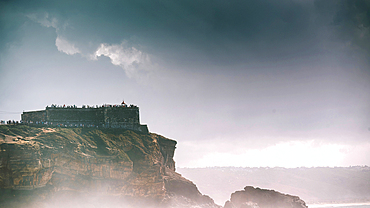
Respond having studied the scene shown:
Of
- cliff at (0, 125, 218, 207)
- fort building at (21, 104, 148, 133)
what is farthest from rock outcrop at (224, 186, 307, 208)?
fort building at (21, 104, 148, 133)

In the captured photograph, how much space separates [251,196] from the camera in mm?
81375

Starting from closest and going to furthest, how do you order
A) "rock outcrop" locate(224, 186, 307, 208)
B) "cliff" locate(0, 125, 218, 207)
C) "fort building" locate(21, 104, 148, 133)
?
1. "cliff" locate(0, 125, 218, 207)
2. "fort building" locate(21, 104, 148, 133)
3. "rock outcrop" locate(224, 186, 307, 208)

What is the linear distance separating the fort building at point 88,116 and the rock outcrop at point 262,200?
3850 centimetres

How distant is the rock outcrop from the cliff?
22652 mm

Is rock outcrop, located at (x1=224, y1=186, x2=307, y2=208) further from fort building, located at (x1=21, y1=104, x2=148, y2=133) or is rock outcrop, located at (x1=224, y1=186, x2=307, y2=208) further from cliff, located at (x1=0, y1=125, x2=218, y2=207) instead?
fort building, located at (x1=21, y1=104, x2=148, y2=133)

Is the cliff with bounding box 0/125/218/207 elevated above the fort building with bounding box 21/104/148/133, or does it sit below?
below

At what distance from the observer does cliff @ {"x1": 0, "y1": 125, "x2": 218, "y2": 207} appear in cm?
4312

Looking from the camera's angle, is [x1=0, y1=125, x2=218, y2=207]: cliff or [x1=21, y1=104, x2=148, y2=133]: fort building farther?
[x1=21, y1=104, x2=148, y2=133]: fort building

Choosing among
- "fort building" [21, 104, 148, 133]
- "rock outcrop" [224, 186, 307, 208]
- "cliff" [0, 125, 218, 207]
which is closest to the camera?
"cliff" [0, 125, 218, 207]

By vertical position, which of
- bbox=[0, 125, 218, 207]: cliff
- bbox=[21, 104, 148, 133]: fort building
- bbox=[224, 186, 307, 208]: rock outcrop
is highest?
bbox=[21, 104, 148, 133]: fort building

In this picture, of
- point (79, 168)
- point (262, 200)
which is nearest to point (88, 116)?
point (79, 168)

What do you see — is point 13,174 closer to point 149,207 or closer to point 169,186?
point 149,207

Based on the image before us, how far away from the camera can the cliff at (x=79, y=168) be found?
4312 cm

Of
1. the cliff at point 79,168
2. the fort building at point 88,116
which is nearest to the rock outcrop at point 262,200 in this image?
the cliff at point 79,168
